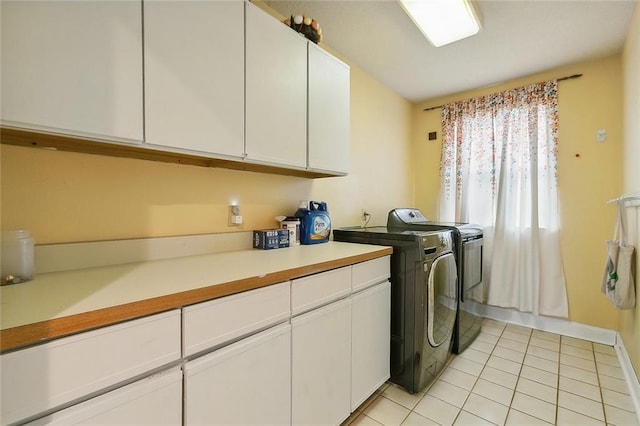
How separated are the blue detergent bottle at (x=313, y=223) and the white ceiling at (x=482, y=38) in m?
1.30

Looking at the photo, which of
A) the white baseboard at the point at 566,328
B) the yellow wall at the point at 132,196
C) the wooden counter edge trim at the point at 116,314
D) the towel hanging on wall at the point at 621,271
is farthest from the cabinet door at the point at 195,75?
the towel hanging on wall at the point at 621,271

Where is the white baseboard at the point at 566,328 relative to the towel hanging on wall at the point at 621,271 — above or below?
below

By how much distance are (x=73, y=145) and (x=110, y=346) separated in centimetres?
80

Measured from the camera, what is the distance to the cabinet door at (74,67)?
766 mm

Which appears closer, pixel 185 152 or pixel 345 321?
pixel 185 152

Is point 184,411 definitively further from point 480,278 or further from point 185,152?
point 480,278

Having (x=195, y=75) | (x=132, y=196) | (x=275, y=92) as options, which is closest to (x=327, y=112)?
(x=275, y=92)

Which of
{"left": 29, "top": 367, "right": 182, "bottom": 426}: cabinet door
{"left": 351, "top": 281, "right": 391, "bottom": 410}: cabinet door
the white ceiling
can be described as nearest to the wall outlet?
{"left": 351, "top": 281, "right": 391, "bottom": 410}: cabinet door

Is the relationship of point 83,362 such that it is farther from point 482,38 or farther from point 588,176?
point 588,176

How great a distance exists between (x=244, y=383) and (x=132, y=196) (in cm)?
94

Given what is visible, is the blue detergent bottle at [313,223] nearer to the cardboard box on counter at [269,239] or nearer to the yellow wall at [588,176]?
the cardboard box on counter at [269,239]

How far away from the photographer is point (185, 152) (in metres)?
1.14

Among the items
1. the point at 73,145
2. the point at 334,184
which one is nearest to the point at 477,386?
the point at 334,184

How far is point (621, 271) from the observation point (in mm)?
1757
